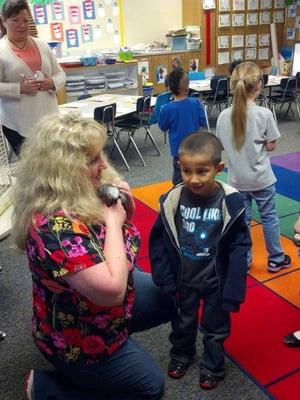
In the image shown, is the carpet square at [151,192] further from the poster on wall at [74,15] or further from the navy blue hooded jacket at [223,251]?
the poster on wall at [74,15]

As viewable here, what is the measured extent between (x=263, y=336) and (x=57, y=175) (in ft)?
4.62

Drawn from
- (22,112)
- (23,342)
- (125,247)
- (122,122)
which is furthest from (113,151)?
(125,247)

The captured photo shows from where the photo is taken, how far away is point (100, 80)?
22.5ft

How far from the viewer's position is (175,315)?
1.90 meters

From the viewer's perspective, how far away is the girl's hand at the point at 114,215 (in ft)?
4.76

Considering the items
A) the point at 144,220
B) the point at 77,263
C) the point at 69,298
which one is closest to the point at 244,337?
the point at 69,298

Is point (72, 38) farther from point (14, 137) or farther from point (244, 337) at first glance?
point (244, 337)

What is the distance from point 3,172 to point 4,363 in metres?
0.94

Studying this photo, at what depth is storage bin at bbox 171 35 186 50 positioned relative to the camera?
8537mm

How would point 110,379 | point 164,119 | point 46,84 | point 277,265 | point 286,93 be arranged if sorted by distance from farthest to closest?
point 286,93
point 164,119
point 46,84
point 277,265
point 110,379

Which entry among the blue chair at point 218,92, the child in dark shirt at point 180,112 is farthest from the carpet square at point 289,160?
the blue chair at point 218,92

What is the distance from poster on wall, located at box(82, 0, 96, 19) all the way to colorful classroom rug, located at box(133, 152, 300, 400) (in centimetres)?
567

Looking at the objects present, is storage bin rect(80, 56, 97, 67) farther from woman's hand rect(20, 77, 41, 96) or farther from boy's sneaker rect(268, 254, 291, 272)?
boy's sneaker rect(268, 254, 291, 272)

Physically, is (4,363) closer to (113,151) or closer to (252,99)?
(252,99)
